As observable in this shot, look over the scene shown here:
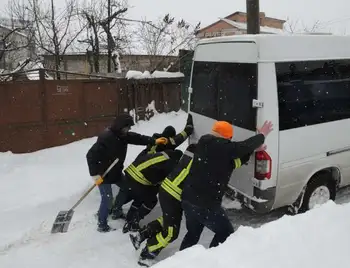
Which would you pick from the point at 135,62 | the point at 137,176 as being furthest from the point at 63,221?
the point at 135,62

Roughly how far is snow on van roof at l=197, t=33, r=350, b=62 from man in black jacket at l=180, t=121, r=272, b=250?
37.8 inches

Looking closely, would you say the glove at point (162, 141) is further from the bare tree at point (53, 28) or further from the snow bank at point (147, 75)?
the bare tree at point (53, 28)

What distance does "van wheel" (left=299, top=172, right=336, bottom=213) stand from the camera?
4766 millimetres

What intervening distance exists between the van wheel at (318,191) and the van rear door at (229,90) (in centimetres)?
92

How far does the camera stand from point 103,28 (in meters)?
14.2

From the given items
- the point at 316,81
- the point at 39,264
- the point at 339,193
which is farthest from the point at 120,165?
the point at 339,193

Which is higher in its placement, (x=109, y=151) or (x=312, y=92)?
(x=312, y=92)

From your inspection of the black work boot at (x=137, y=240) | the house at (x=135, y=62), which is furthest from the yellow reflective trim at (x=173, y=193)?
the house at (x=135, y=62)

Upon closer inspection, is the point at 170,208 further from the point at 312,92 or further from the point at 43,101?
the point at 43,101

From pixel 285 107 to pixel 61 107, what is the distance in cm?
527

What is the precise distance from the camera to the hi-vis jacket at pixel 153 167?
461cm

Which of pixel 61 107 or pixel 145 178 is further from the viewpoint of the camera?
pixel 61 107

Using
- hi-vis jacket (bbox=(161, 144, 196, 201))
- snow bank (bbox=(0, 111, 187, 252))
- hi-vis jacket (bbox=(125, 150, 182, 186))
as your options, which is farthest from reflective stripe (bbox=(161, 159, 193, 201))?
snow bank (bbox=(0, 111, 187, 252))

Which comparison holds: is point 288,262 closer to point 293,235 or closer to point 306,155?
point 293,235
